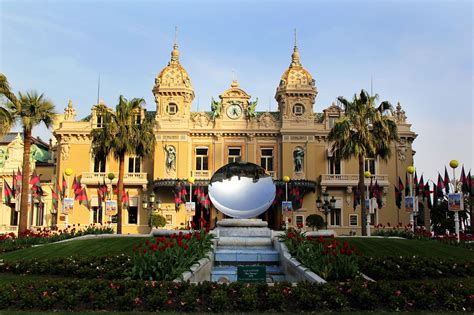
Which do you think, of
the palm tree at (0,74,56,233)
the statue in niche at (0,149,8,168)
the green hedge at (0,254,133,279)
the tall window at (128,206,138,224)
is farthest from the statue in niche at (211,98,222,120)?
the green hedge at (0,254,133,279)

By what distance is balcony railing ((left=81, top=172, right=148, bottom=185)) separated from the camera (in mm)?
49969

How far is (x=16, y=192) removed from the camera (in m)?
42.5

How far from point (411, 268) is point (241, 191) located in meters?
11.8

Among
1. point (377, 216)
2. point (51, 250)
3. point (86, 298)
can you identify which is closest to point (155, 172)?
point (377, 216)

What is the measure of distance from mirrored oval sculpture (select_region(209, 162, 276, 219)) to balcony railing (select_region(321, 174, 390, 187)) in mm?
21469

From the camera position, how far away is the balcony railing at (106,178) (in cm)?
4997

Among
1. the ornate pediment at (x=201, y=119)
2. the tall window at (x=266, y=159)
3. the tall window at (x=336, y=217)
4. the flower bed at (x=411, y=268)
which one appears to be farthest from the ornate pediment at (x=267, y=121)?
the flower bed at (x=411, y=268)

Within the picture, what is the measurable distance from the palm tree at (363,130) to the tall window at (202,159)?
1676 centimetres

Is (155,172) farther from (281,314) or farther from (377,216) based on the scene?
(281,314)

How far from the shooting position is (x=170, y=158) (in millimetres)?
49719

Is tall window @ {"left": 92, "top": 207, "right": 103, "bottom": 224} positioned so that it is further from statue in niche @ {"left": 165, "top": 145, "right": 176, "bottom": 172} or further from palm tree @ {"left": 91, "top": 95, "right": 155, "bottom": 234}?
palm tree @ {"left": 91, "top": 95, "right": 155, "bottom": 234}

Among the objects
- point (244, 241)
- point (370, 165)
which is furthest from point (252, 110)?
point (244, 241)

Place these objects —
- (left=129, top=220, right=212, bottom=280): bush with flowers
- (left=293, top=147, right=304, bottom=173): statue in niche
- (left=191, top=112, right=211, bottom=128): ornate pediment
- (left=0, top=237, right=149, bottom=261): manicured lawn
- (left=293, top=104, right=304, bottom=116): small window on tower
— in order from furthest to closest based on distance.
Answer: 1. (left=191, top=112, right=211, bottom=128): ornate pediment
2. (left=293, top=104, right=304, bottom=116): small window on tower
3. (left=293, top=147, right=304, bottom=173): statue in niche
4. (left=0, top=237, right=149, bottom=261): manicured lawn
5. (left=129, top=220, right=212, bottom=280): bush with flowers

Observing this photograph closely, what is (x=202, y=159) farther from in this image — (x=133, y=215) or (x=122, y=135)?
(x=122, y=135)
